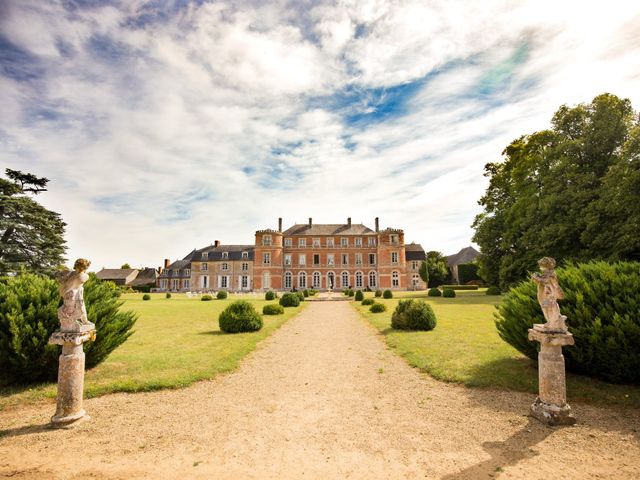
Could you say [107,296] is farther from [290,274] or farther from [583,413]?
[290,274]

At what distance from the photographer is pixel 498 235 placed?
1009 inches

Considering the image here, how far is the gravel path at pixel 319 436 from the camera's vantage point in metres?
3.45

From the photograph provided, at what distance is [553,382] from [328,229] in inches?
1873

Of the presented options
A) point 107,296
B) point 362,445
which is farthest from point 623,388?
point 107,296

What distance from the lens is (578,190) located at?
57.1 ft

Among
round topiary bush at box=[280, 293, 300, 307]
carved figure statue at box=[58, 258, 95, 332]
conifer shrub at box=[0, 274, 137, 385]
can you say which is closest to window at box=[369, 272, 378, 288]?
round topiary bush at box=[280, 293, 300, 307]

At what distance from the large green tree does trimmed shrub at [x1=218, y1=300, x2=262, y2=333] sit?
14241 mm

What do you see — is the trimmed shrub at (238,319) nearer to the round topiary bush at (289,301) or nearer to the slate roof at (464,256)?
the round topiary bush at (289,301)

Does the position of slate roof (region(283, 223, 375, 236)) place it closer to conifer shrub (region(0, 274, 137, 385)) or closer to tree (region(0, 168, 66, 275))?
tree (region(0, 168, 66, 275))

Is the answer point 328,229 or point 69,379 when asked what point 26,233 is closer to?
point 69,379

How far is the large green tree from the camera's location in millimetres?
14031

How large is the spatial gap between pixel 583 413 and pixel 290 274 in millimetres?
46232

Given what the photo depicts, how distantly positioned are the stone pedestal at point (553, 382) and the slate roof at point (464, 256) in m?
54.2

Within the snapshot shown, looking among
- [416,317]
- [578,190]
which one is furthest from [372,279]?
[416,317]
